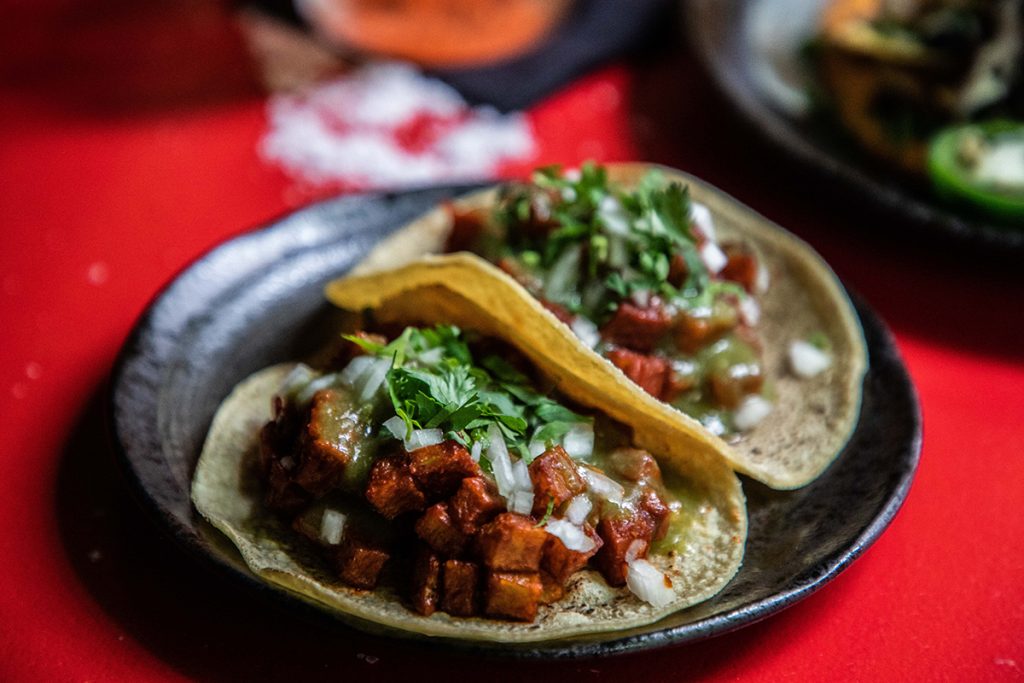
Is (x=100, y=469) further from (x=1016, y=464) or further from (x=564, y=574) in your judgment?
(x=1016, y=464)

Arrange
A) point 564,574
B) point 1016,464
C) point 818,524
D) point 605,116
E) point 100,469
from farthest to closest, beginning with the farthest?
point 605,116 < point 1016,464 < point 100,469 < point 818,524 < point 564,574

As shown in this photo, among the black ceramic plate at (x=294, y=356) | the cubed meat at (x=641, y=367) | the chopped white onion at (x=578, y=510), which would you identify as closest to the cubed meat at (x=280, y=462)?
the black ceramic plate at (x=294, y=356)

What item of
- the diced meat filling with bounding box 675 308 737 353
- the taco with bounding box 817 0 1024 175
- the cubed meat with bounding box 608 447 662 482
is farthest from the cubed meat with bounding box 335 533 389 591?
the taco with bounding box 817 0 1024 175

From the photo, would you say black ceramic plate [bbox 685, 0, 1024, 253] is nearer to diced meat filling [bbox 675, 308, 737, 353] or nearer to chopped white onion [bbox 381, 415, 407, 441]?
diced meat filling [bbox 675, 308, 737, 353]

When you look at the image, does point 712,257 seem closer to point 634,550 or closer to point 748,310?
point 748,310

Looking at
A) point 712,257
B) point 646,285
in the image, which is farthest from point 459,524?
point 712,257

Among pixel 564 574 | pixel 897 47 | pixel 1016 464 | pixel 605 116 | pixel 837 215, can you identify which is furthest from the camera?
pixel 605 116

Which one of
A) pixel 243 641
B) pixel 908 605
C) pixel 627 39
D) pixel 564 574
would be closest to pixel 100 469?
pixel 243 641
